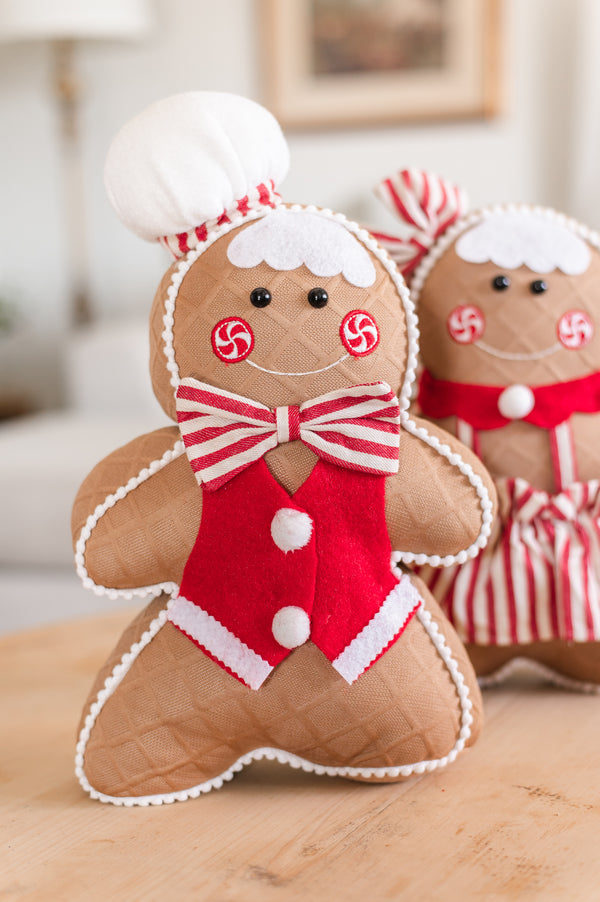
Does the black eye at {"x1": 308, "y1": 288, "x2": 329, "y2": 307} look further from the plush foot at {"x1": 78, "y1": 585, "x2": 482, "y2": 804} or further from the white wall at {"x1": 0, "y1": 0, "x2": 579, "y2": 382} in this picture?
the white wall at {"x1": 0, "y1": 0, "x2": 579, "y2": 382}

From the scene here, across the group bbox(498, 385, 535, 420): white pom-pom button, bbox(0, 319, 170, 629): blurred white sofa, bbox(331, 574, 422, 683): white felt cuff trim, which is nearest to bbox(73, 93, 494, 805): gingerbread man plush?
bbox(331, 574, 422, 683): white felt cuff trim

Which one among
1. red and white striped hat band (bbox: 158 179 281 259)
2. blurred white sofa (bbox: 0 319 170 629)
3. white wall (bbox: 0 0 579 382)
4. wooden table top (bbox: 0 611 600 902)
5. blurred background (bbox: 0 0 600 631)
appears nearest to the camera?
wooden table top (bbox: 0 611 600 902)

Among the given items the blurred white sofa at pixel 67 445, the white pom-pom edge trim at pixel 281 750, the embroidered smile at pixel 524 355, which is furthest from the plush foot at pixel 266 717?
the blurred white sofa at pixel 67 445

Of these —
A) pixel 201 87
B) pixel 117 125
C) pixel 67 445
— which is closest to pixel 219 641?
pixel 67 445

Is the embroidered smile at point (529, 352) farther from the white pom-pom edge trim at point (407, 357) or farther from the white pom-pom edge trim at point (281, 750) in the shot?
the white pom-pom edge trim at point (281, 750)

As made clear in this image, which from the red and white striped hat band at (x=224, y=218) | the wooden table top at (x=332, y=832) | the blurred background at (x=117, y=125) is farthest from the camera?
the blurred background at (x=117, y=125)
